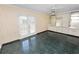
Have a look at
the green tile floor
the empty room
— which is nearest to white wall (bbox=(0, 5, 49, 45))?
the empty room

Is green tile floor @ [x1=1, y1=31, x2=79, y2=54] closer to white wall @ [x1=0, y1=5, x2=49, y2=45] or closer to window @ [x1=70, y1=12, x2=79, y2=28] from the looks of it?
white wall @ [x1=0, y1=5, x2=49, y2=45]

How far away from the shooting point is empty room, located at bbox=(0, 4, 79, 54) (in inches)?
50.5

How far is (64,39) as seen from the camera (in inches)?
58.7

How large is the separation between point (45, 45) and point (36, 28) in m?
0.35

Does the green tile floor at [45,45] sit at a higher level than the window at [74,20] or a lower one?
lower

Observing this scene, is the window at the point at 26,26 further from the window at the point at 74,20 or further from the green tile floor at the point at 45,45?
the window at the point at 74,20

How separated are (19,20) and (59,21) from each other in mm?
654

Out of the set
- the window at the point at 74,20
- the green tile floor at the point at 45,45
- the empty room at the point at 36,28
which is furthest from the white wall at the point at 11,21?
the window at the point at 74,20

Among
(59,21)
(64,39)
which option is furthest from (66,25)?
(64,39)

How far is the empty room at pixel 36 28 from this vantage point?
50.5 inches

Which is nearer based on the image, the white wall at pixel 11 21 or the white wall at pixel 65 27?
the white wall at pixel 11 21

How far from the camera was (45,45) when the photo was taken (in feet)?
4.97

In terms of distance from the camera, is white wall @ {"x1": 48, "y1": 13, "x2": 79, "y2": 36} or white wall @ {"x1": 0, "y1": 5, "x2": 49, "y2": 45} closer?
white wall @ {"x1": 0, "y1": 5, "x2": 49, "y2": 45}
